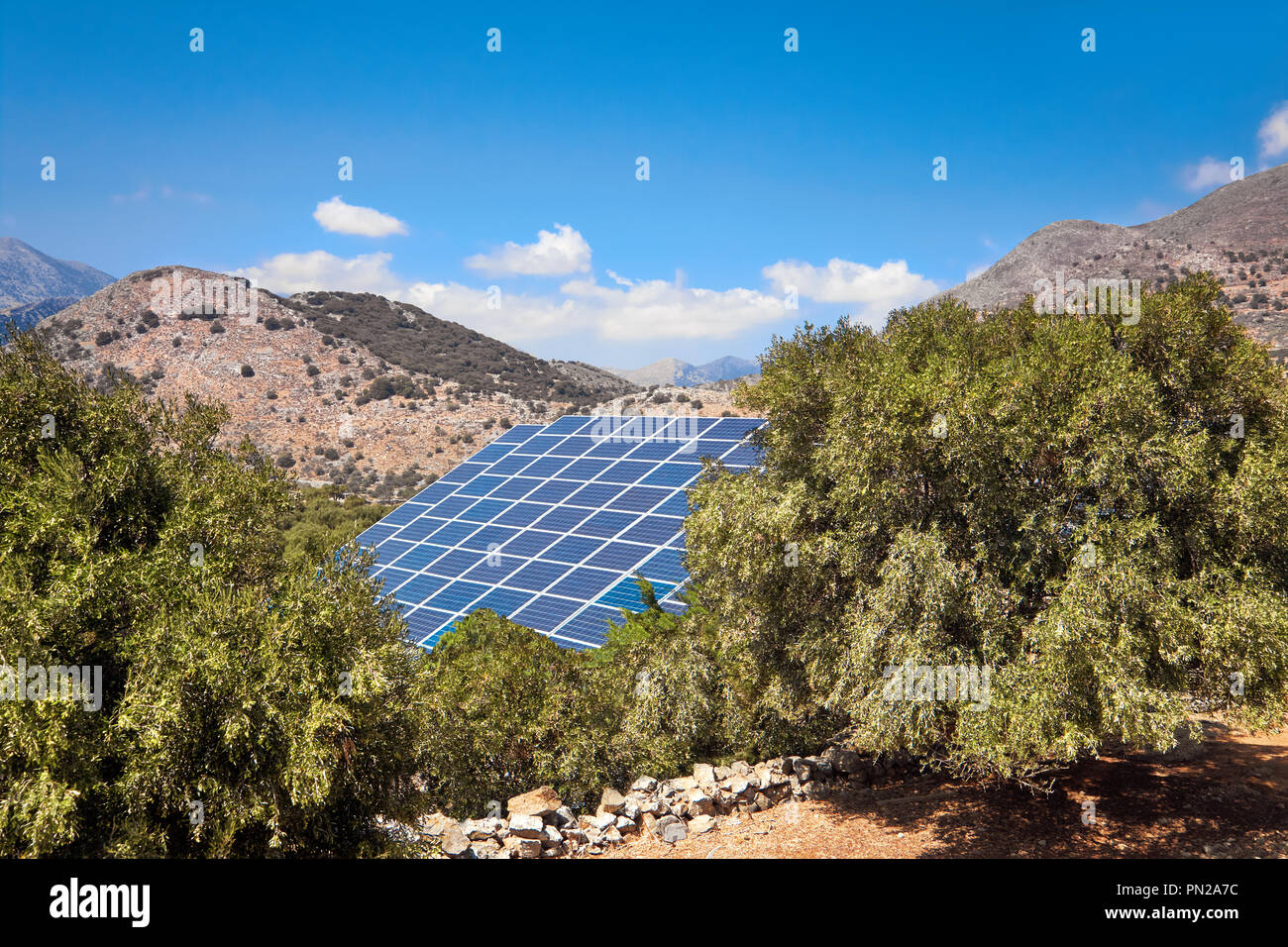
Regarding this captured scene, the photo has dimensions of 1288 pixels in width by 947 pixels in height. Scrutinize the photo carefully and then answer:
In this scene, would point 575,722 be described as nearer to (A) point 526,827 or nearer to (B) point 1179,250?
(A) point 526,827

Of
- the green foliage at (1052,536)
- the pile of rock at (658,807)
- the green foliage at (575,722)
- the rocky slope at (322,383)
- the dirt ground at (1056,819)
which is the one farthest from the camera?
the rocky slope at (322,383)

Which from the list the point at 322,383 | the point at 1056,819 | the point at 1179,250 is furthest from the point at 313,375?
the point at 1179,250

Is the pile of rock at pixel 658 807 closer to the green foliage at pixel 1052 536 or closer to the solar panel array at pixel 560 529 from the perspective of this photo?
the green foliage at pixel 1052 536

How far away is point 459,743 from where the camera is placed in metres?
16.5

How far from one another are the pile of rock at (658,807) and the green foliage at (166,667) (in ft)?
10.1

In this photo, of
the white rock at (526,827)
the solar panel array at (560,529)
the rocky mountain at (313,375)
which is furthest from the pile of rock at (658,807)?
the rocky mountain at (313,375)

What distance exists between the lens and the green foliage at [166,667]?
27.7ft

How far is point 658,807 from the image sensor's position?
15.2 m

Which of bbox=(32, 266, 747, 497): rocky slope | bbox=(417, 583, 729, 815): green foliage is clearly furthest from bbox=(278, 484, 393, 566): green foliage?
bbox=(417, 583, 729, 815): green foliage

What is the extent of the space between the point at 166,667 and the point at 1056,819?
46.2ft
